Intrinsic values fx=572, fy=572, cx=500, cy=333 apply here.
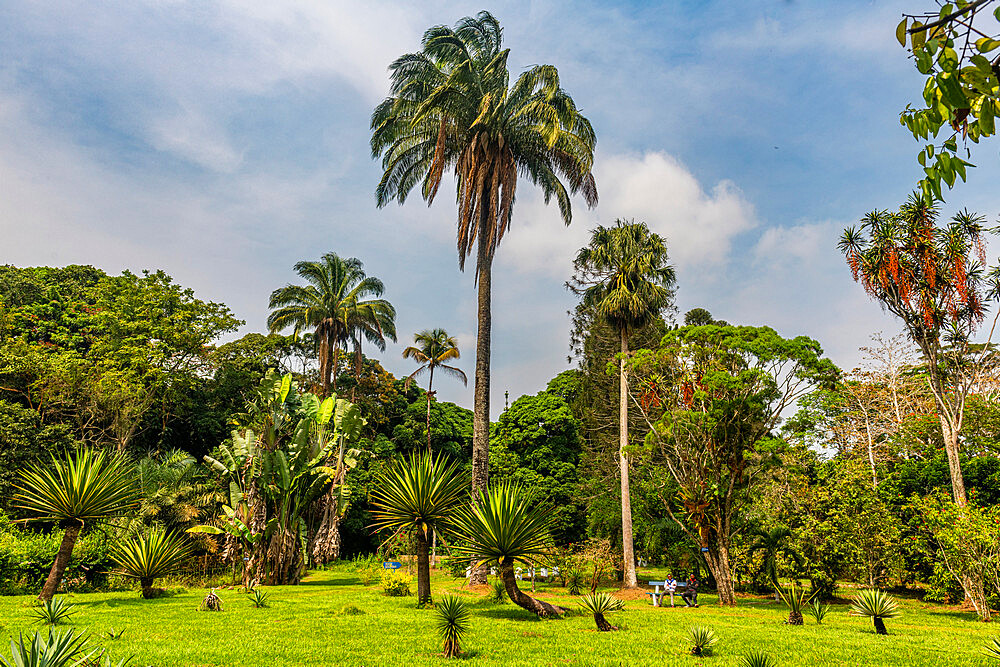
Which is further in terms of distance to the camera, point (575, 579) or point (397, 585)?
point (575, 579)

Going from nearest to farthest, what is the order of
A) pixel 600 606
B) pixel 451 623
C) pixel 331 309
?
pixel 451 623 → pixel 600 606 → pixel 331 309

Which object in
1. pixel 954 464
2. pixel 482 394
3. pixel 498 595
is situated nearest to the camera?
pixel 498 595

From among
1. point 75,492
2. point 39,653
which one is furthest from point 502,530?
point 75,492

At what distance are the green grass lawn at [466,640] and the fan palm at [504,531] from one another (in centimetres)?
117

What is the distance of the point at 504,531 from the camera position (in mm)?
11453

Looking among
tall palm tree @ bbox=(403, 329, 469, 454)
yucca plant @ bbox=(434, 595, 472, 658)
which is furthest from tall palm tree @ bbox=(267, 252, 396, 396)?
yucca plant @ bbox=(434, 595, 472, 658)

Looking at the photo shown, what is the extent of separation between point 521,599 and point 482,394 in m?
8.70

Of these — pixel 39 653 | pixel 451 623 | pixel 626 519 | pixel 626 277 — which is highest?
pixel 626 277

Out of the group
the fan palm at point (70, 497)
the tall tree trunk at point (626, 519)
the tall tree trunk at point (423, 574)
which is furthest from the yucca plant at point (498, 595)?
the tall tree trunk at point (626, 519)

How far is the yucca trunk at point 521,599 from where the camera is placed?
11.9 metres

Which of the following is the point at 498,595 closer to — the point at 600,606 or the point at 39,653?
the point at 600,606

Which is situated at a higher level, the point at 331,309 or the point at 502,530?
the point at 331,309

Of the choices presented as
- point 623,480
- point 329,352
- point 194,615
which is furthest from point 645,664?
point 329,352

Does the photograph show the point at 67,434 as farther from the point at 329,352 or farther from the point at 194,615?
the point at 194,615
